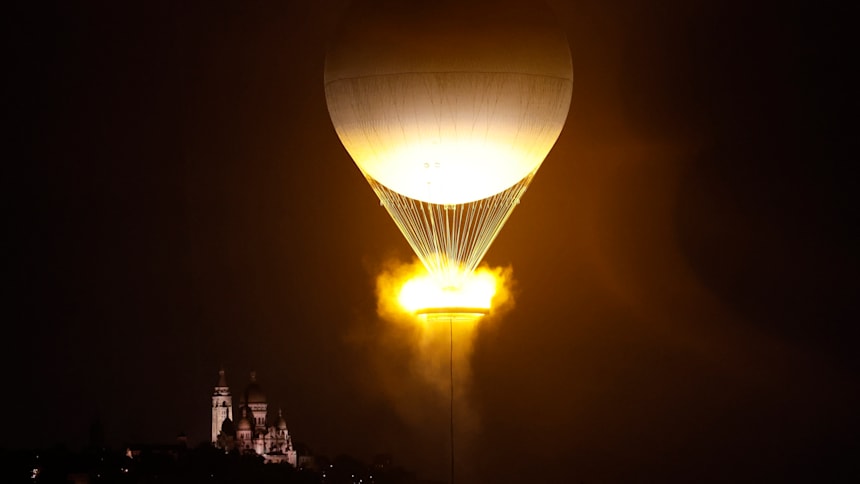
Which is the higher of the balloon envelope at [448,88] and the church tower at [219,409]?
the church tower at [219,409]

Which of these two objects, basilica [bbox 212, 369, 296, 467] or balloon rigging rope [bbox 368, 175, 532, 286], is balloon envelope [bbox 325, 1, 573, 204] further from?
basilica [bbox 212, 369, 296, 467]

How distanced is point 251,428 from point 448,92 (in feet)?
173

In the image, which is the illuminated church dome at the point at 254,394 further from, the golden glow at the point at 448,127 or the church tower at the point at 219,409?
the golden glow at the point at 448,127

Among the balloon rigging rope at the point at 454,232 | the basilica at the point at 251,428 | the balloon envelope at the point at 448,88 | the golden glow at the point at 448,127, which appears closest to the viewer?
the balloon envelope at the point at 448,88

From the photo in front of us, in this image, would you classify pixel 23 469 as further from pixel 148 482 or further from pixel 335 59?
pixel 335 59

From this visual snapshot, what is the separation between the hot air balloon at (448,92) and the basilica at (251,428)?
45.6 metres

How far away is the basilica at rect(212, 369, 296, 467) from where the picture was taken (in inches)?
2719

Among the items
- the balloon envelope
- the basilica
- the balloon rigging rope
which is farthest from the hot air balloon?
the basilica

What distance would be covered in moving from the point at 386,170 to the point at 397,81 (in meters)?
1.14

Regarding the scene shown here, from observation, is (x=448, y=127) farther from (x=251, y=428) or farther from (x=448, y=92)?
(x=251, y=428)

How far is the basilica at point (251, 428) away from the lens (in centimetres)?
6906

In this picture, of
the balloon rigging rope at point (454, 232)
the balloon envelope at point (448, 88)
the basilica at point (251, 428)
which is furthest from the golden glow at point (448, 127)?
the basilica at point (251, 428)

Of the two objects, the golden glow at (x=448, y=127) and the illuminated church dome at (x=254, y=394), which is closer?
the golden glow at (x=448, y=127)

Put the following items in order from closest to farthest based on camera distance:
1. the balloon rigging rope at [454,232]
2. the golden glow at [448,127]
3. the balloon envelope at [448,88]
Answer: the balloon envelope at [448,88]
the golden glow at [448,127]
the balloon rigging rope at [454,232]
